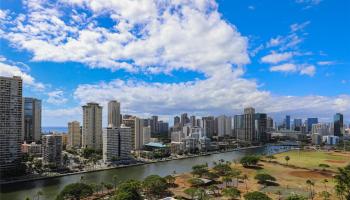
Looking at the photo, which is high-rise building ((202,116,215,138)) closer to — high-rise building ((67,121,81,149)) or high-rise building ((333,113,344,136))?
high-rise building ((333,113,344,136))

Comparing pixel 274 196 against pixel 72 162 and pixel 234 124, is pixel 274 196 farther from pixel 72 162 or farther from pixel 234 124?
pixel 234 124

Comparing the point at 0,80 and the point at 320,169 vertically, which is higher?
the point at 0,80

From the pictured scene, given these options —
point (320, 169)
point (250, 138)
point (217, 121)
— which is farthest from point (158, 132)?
point (320, 169)

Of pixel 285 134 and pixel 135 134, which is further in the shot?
pixel 285 134

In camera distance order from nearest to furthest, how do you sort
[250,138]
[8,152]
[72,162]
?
[8,152]
[72,162]
[250,138]

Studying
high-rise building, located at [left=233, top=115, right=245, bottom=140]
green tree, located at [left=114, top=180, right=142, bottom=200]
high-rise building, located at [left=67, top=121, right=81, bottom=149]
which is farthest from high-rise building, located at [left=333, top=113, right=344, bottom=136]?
green tree, located at [left=114, top=180, right=142, bottom=200]

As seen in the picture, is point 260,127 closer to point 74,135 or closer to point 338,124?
point 338,124

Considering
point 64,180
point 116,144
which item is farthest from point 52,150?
point 116,144
